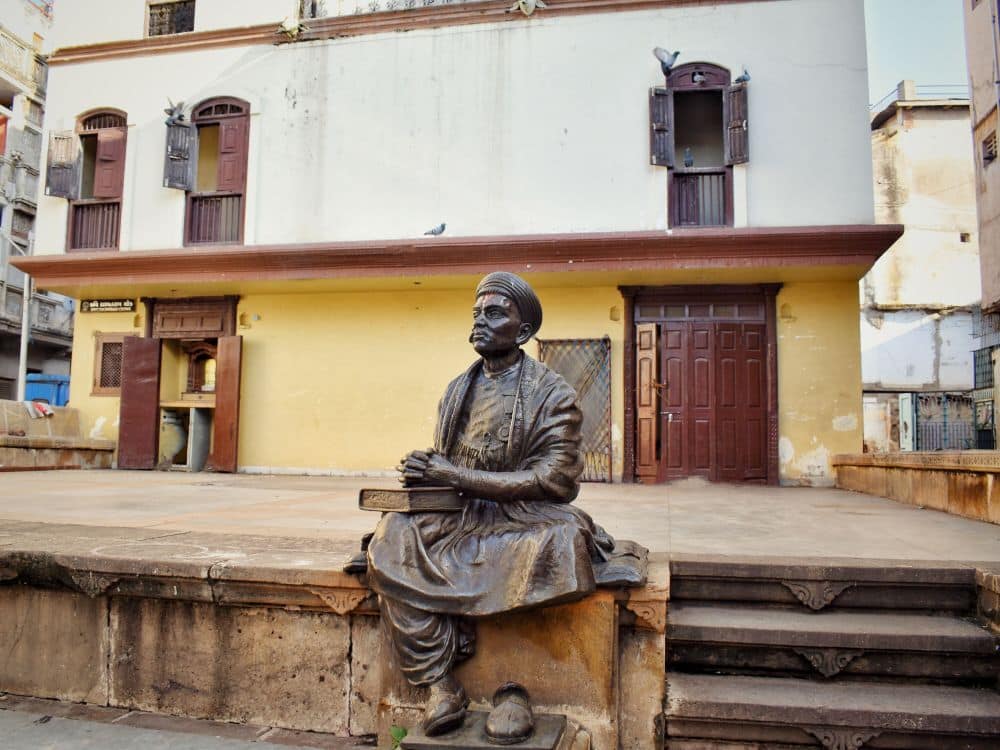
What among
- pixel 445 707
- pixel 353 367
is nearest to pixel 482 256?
pixel 353 367

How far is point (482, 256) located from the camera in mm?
9547

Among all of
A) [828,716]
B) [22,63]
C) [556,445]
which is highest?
[22,63]

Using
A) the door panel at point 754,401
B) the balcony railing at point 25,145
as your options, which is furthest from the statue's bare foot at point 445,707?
the balcony railing at point 25,145

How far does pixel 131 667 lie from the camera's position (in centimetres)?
303

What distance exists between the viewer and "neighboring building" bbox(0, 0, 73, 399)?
2066cm

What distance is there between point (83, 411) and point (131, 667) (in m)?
10.2

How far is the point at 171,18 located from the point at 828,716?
14.0 m

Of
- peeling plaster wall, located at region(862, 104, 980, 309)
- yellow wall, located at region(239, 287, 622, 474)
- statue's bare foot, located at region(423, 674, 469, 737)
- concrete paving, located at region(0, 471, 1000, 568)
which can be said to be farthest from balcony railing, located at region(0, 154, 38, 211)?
peeling plaster wall, located at region(862, 104, 980, 309)

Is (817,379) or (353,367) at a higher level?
(353,367)

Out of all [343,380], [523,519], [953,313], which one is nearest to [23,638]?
[523,519]

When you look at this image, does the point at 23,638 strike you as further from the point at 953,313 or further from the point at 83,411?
the point at 953,313

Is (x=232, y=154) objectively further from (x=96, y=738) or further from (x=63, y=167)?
(x=96, y=738)

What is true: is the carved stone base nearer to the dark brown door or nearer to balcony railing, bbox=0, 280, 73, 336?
the dark brown door

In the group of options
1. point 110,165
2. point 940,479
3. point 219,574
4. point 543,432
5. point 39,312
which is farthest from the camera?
point 39,312
